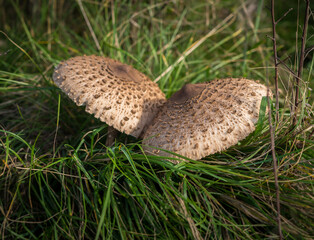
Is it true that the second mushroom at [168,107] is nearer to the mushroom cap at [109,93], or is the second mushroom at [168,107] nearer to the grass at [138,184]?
the mushroom cap at [109,93]

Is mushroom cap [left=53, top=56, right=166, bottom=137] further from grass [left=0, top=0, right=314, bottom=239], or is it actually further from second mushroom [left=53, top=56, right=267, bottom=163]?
grass [left=0, top=0, right=314, bottom=239]

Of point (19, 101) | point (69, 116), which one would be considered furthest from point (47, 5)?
point (69, 116)

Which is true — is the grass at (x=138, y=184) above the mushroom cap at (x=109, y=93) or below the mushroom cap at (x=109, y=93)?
below

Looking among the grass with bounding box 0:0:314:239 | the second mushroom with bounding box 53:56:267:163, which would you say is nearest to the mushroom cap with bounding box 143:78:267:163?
the second mushroom with bounding box 53:56:267:163

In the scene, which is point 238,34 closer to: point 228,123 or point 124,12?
point 124,12

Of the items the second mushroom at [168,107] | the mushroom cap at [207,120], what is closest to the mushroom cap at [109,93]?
the second mushroom at [168,107]

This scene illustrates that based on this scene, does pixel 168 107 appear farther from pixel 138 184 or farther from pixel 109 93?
pixel 138 184

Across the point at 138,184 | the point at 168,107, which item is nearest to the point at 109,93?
the point at 168,107
